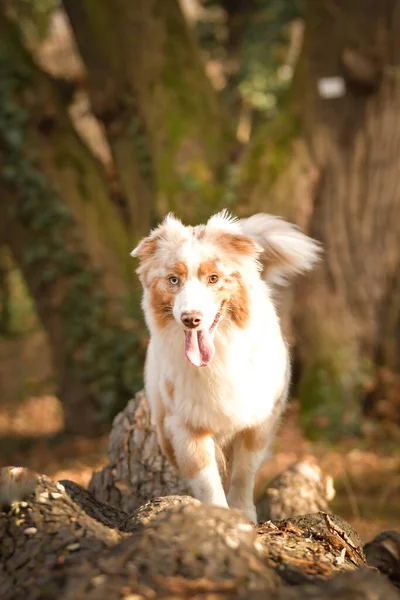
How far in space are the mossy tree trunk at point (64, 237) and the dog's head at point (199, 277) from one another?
5636mm

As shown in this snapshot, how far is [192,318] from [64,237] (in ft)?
21.0

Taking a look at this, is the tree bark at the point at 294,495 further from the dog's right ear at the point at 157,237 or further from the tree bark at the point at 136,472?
the dog's right ear at the point at 157,237

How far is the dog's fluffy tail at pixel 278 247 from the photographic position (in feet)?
14.7

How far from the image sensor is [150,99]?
379 inches

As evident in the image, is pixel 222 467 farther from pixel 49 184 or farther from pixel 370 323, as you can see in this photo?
pixel 49 184

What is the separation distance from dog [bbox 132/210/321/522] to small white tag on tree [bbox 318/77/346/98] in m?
5.50

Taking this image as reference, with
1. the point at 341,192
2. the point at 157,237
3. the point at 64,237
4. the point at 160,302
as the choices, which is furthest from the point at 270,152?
the point at 160,302

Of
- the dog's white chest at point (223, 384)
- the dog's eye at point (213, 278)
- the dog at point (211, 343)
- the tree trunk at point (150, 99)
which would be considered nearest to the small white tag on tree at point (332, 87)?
the tree trunk at point (150, 99)

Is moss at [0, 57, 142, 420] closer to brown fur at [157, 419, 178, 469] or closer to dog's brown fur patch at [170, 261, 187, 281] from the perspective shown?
brown fur at [157, 419, 178, 469]

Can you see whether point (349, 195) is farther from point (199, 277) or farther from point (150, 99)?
point (199, 277)

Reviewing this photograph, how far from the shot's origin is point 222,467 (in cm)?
464

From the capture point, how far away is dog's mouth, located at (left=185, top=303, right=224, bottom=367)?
3818 mm

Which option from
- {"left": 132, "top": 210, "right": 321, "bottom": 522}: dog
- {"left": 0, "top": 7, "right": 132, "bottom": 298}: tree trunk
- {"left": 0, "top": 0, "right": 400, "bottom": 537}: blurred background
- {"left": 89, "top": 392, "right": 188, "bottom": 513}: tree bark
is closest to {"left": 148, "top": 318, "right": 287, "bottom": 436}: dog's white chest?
{"left": 132, "top": 210, "right": 321, "bottom": 522}: dog

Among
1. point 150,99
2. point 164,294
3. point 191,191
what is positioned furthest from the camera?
point 150,99
